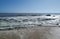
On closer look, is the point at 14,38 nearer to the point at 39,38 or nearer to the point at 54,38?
the point at 39,38

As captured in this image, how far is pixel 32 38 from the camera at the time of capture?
663 centimetres

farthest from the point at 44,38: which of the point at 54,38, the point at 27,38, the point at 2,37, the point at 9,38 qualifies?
the point at 2,37

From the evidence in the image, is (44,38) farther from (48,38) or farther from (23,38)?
(23,38)

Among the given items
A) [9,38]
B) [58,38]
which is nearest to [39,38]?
[58,38]

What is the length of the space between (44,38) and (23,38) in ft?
4.57

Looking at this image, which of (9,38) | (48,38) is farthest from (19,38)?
(48,38)

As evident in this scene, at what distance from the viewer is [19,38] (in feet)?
21.7

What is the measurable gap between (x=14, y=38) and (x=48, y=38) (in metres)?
2.24

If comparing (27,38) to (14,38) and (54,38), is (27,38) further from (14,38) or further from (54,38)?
(54,38)

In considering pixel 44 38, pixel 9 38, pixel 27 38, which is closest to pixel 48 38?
pixel 44 38

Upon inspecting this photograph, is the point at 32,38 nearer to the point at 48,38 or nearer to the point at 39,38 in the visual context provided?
the point at 39,38

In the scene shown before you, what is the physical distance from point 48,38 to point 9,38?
8.46ft

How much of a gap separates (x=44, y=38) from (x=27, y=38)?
1128mm

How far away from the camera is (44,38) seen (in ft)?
21.9
